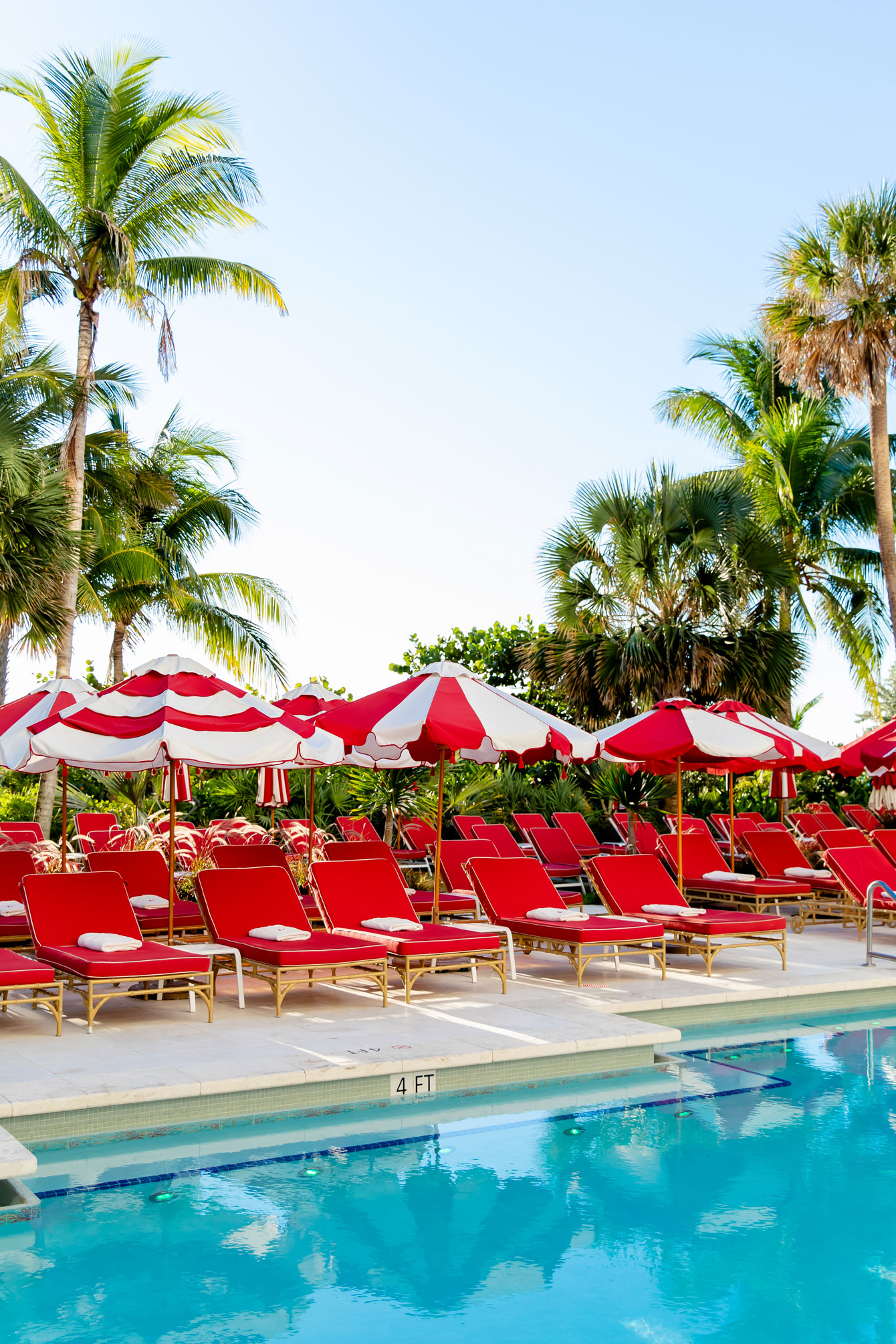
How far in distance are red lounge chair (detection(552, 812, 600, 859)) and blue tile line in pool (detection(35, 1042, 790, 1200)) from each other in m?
9.82

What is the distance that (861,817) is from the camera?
2062 centimetres

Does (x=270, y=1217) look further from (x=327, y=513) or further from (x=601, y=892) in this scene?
(x=327, y=513)

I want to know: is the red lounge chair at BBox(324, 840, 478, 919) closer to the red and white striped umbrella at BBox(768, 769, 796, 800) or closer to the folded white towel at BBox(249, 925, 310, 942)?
the folded white towel at BBox(249, 925, 310, 942)

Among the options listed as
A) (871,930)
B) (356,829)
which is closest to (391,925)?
(871,930)

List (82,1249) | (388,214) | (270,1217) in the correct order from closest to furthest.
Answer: (82,1249), (270,1217), (388,214)

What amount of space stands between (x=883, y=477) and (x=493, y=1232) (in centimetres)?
1870

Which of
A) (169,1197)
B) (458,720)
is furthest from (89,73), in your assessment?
(169,1197)

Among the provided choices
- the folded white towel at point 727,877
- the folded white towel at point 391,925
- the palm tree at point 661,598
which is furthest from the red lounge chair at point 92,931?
the palm tree at point 661,598

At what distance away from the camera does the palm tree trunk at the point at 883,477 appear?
20.8 m

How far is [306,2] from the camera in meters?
17.8

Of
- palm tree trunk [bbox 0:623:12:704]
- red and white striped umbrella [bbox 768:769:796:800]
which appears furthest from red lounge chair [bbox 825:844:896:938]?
palm tree trunk [bbox 0:623:12:704]

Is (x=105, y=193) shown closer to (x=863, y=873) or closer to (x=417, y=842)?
(x=417, y=842)

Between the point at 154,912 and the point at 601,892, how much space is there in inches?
154

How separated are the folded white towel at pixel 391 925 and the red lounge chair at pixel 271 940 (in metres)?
0.27
